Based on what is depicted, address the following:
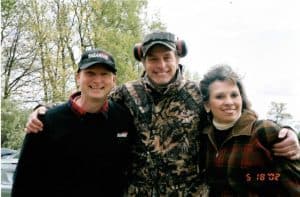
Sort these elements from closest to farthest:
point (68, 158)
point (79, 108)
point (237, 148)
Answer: point (237, 148) < point (68, 158) < point (79, 108)

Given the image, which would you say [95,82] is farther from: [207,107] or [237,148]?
[237,148]

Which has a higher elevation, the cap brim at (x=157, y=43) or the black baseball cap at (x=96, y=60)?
the cap brim at (x=157, y=43)

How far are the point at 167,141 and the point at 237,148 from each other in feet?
1.87

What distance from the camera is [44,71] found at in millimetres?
22375

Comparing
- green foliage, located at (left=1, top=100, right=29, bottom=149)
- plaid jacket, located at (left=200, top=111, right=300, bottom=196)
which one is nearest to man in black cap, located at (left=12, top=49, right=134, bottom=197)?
plaid jacket, located at (left=200, top=111, right=300, bottom=196)

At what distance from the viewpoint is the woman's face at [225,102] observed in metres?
3.74

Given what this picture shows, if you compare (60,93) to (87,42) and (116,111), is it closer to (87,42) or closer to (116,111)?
(87,42)

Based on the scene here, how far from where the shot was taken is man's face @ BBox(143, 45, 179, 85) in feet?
13.2

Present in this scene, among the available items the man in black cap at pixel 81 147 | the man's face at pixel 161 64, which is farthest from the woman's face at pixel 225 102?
the man in black cap at pixel 81 147

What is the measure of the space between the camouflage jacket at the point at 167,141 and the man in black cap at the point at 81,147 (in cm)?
17

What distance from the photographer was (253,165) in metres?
3.60

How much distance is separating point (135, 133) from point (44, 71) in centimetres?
1881
